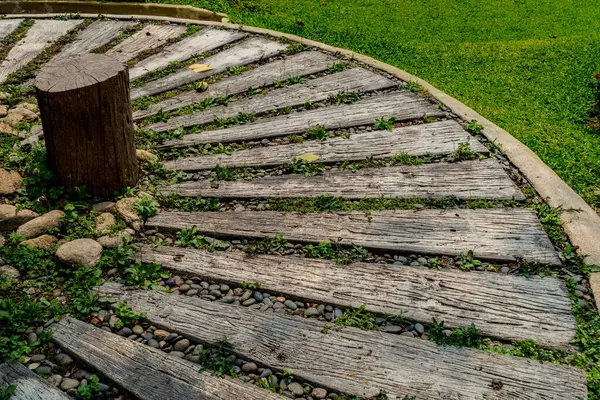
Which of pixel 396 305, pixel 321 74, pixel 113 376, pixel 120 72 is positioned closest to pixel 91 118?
pixel 120 72

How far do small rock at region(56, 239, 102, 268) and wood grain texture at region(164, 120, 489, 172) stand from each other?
93 cm

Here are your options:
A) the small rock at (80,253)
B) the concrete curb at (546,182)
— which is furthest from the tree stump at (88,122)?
the concrete curb at (546,182)

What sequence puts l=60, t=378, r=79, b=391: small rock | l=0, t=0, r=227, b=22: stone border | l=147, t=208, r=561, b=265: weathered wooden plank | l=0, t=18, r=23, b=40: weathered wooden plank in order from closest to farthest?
l=60, t=378, r=79, b=391: small rock < l=147, t=208, r=561, b=265: weathered wooden plank < l=0, t=18, r=23, b=40: weathered wooden plank < l=0, t=0, r=227, b=22: stone border

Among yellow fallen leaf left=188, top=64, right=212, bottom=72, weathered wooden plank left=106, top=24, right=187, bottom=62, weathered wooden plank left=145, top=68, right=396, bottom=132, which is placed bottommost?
weathered wooden plank left=145, top=68, right=396, bottom=132

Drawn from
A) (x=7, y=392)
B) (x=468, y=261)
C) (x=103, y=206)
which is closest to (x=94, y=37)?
(x=103, y=206)

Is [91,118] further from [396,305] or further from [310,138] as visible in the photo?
[396,305]

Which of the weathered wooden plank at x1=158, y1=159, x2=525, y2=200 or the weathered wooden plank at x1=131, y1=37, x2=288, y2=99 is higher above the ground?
the weathered wooden plank at x1=131, y1=37, x2=288, y2=99

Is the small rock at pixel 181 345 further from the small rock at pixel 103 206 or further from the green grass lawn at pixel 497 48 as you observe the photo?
the green grass lawn at pixel 497 48

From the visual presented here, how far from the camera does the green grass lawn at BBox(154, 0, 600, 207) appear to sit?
4.21 m

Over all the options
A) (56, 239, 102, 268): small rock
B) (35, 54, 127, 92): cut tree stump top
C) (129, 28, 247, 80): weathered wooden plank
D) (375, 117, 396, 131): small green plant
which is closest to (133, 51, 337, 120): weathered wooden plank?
(129, 28, 247, 80): weathered wooden plank

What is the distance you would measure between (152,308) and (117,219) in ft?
2.52

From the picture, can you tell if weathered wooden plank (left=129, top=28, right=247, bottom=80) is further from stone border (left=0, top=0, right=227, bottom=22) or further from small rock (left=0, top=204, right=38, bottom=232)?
small rock (left=0, top=204, right=38, bottom=232)

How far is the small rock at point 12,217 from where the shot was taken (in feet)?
9.96

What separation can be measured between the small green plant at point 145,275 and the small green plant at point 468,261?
1.45 m
